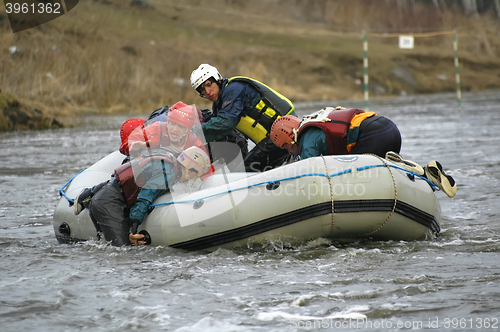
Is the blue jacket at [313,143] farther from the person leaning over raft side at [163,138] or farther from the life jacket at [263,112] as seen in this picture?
the life jacket at [263,112]

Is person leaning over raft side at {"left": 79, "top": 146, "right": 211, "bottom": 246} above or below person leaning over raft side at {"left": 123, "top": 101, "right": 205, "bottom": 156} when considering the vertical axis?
below

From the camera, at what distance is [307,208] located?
429 cm

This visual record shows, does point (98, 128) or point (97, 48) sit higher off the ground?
point (97, 48)

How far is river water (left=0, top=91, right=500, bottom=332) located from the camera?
3164 millimetres

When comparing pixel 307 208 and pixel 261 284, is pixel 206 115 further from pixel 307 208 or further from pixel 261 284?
pixel 261 284

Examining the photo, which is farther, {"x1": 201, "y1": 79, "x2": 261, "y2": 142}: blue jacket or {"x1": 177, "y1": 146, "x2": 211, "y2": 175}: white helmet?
{"x1": 201, "y1": 79, "x2": 261, "y2": 142}: blue jacket

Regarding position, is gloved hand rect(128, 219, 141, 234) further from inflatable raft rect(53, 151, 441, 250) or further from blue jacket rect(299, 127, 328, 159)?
blue jacket rect(299, 127, 328, 159)

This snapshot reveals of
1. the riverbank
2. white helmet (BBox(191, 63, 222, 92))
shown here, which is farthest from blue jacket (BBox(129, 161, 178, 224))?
the riverbank

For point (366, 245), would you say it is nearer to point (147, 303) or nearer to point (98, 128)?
point (147, 303)

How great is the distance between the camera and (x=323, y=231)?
14.3 feet

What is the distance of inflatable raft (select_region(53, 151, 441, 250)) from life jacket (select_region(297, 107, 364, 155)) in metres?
0.37

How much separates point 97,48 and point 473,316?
20.2m

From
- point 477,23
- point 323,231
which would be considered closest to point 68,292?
point 323,231

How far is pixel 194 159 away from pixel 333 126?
3.32 feet
